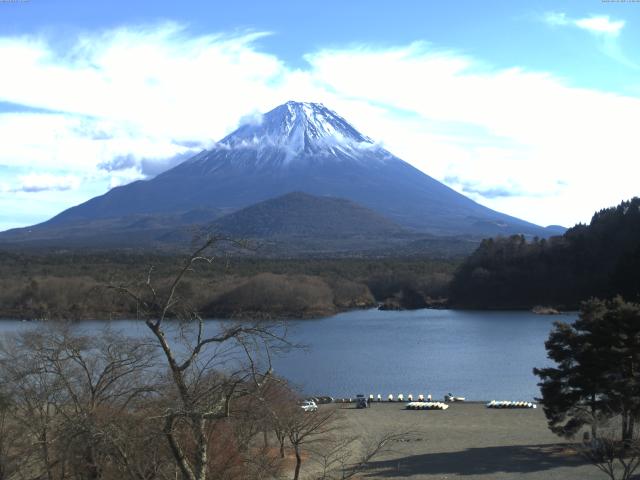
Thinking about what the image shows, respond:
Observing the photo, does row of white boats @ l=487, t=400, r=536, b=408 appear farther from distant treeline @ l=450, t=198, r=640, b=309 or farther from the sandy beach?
distant treeline @ l=450, t=198, r=640, b=309

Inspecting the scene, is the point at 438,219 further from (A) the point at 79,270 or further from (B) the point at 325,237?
(A) the point at 79,270

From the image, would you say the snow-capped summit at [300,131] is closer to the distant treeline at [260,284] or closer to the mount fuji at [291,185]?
the mount fuji at [291,185]

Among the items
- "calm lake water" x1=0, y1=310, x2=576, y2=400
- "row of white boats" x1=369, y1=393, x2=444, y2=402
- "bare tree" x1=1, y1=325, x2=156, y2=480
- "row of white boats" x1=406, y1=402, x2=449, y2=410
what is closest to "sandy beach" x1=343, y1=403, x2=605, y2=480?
"row of white boats" x1=406, y1=402, x2=449, y2=410

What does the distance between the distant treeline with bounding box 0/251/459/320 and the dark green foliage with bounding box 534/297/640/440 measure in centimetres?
2418

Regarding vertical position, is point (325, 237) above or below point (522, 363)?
above

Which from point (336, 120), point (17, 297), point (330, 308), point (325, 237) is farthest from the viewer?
point (336, 120)

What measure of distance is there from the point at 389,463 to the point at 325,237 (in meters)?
85.3

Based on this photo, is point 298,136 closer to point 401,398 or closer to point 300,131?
point 300,131

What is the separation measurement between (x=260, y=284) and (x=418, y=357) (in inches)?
808

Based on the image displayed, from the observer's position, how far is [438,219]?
11175 centimetres

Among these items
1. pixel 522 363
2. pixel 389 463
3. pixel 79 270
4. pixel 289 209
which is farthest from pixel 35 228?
pixel 389 463

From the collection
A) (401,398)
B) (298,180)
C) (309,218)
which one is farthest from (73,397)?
(298,180)

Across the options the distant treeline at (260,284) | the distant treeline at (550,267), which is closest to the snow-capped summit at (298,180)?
the distant treeline at (260,284)

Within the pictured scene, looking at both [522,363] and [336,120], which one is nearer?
[522,363]
